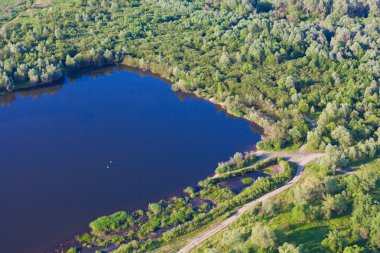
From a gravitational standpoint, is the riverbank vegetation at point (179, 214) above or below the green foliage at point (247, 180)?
below

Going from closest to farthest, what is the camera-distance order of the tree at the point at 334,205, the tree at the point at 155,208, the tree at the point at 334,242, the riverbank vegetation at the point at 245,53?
the tree at the point at 334,242 → the tree at the point at 334,205 → the tree at the point at 155,208 → the riverbank vegetation at the point at 245,53

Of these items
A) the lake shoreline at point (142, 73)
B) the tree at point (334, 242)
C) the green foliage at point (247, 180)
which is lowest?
the tree at point (334, 242)

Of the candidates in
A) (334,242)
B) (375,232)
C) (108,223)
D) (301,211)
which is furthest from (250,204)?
(108,223)

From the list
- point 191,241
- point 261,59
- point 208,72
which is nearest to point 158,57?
point 208,72

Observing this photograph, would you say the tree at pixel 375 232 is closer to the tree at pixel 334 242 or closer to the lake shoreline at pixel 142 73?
the tree at pixel 334 242

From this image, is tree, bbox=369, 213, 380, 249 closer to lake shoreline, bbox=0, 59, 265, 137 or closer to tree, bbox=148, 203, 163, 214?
tree, bbox=148, 203, 163, 214

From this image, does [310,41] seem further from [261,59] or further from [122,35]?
[122,35]

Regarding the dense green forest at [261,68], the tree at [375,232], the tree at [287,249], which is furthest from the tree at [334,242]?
the tree at [287,249]
